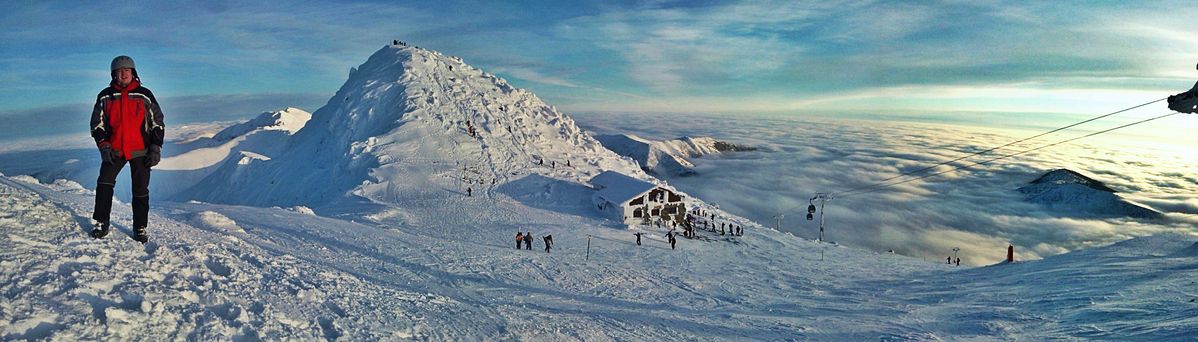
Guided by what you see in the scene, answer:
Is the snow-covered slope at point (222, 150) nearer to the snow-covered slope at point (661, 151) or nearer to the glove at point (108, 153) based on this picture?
the glove at point (108, 153)

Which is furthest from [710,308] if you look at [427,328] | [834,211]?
[834,211]

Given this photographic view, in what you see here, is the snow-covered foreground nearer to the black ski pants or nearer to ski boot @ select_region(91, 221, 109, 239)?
ski boot @ select_region(91, 221, 109, 239)

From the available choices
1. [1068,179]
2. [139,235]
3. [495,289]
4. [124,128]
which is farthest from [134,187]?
[1068,179]

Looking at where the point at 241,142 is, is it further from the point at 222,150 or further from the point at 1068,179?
the point at 1068,179

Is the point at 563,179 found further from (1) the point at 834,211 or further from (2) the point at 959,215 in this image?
(2) the point at 959,215

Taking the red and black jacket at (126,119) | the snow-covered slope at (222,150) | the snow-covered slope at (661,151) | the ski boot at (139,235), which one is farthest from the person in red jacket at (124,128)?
the snow-covered slope at (661,151)

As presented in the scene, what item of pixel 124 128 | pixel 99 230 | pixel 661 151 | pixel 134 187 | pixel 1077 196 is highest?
pixel 124 128
